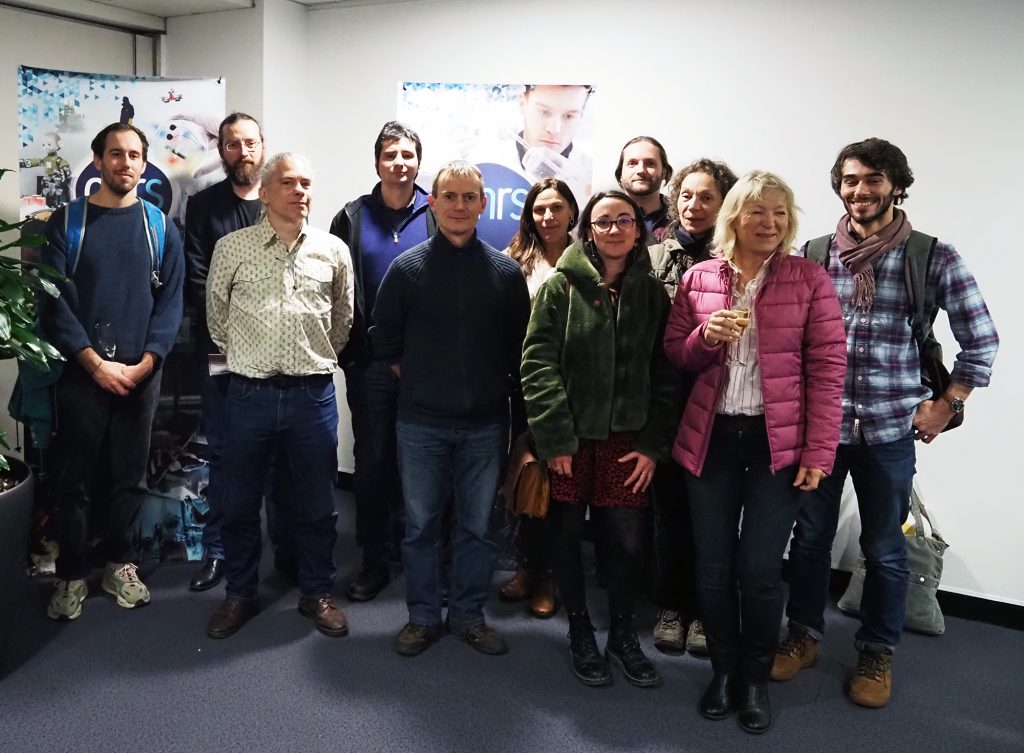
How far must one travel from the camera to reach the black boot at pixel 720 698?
2.38 meters

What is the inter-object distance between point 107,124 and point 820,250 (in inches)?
102

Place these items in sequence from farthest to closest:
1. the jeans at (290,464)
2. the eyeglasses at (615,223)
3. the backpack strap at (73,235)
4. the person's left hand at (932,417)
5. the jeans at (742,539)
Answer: the backpack strap at (73,235), the jeans at (290,464), the person's left hand at (932,417), the eyeglasses at (615,223), the jeans at (742,539)

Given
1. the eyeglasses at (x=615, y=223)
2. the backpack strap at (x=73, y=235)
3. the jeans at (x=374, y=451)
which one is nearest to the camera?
the eyeglasses at (x=615, y=223)

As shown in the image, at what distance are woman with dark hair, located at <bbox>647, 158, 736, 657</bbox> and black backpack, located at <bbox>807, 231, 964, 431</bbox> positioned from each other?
34 cm

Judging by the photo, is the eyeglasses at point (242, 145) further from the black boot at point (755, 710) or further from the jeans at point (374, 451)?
the black boot at point (755, 710)

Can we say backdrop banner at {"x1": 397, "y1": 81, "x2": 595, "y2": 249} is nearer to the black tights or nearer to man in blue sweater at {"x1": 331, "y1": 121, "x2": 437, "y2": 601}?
man in blue sweater at {"x1": 331, "y1": 121, "x2": 437, "y2": 601}

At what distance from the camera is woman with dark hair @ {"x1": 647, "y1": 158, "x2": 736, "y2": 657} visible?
102 inches

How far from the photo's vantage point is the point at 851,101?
3080 millimetres

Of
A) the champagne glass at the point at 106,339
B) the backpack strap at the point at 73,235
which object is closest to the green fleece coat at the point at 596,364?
the champagne glass at the point at 106,339

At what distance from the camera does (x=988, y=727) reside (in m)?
2.43

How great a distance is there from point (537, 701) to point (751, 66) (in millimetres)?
2446

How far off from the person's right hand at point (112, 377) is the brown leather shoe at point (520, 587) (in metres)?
1.52

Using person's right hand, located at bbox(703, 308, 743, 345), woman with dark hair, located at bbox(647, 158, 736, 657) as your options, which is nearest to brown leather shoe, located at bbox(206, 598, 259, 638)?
woman with dark hair, located at bbox(647, 158, 736, 657)

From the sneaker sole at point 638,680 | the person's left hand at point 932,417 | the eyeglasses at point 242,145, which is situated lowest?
the sneaker sole at point 638,680
